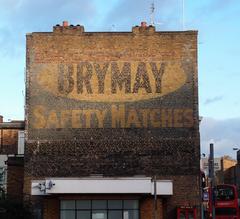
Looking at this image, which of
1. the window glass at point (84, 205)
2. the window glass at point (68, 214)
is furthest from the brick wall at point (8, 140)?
the window glass at point (84, 205)

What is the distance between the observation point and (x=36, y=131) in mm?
42938

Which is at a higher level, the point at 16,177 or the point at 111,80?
the point at 111,80

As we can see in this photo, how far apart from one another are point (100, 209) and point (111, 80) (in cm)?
914

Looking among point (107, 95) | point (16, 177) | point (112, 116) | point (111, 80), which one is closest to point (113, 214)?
point (112, 116)

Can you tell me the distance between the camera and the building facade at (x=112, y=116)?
4212 centimetres

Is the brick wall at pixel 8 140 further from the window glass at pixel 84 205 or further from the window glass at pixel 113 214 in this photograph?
the window glass at pixel 113 214

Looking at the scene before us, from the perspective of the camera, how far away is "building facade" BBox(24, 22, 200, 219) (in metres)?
42.1

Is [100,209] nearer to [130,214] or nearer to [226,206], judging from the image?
[130,214]

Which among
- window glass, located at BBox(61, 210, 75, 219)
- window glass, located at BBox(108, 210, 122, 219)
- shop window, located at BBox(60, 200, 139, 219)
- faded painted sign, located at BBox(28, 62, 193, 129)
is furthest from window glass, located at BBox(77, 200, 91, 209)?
faded painted sign, located at BBox(28, 62, 193, 129)

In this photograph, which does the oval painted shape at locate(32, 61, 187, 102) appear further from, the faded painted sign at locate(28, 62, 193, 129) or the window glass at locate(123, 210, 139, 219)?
the window glass at locate(123, 210, 139, 219)

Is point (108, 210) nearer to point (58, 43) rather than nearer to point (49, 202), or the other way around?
point (49, 202)

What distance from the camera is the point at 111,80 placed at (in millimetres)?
43469

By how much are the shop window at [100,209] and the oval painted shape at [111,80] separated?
7221mm

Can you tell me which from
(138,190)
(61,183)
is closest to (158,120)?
(138,190)
